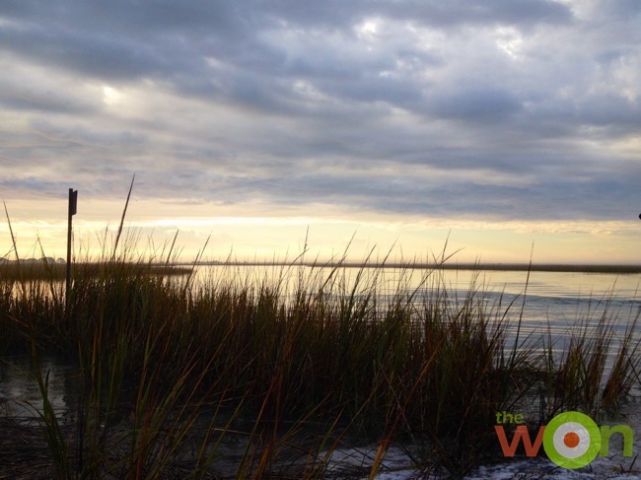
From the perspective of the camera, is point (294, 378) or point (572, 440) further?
point (294, 378)

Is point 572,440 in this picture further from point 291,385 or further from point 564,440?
point 291,385

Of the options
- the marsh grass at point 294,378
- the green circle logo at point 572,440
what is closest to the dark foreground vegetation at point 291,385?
the marsh grass at point 294,378

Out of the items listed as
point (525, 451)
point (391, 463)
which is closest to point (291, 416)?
point (391, 463)

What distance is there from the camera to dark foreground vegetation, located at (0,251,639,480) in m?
2.80

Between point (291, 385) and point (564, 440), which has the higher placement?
point (291, 385)

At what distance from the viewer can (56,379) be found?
523 cm

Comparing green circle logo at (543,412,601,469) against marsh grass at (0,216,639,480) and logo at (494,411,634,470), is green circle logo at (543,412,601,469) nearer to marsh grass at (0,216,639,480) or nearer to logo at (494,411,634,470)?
logo at (494,411,634,470)

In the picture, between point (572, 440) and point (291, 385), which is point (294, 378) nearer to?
point (291, 385)

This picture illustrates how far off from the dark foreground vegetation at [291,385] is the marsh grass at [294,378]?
1 centimetres

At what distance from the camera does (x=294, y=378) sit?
427cm

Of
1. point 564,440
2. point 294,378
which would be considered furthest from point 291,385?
point 564,440

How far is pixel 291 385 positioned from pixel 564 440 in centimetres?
183

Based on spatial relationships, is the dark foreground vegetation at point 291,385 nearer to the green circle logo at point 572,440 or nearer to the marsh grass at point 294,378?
the marsh grass at point 294,378

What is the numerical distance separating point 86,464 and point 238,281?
4176mm
